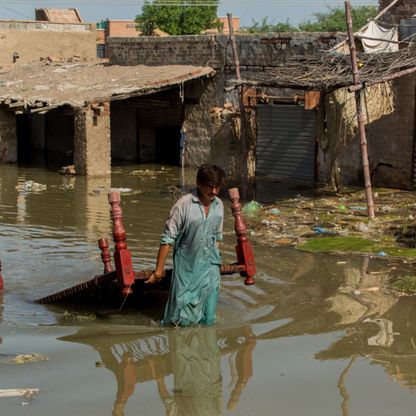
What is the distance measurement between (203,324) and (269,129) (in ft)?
43.6

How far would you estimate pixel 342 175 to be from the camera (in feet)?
59.0

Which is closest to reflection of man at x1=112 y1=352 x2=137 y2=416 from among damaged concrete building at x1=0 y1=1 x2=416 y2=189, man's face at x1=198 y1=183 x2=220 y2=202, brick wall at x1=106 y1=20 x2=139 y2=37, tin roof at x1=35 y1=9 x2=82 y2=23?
man's face at x1=198 y1=183 x2=220 y2=202

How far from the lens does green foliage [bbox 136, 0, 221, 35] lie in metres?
42.9

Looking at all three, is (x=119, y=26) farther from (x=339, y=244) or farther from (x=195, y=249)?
(x=195, y=249)

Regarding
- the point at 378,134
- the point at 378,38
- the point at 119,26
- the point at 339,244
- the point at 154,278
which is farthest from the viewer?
the point at 119,26

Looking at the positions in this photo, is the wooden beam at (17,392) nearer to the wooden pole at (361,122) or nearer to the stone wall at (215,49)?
the wooden pole at (361,122)

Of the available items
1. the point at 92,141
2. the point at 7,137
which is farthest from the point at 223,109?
the point at 7,137

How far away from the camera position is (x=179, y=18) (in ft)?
142

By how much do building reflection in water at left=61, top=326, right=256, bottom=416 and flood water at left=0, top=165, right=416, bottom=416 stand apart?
12mm

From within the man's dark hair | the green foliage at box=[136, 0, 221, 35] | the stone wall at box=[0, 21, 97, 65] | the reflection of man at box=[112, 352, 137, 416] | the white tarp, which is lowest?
the reflection of man at box=[112, 352, 137, 416]

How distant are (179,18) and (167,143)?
20.3 meters

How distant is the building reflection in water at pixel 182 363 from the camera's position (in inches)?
219

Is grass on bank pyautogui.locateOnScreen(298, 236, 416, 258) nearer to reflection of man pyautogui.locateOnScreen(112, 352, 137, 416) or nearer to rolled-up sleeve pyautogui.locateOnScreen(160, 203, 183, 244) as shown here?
rolled-up sleeve pyautogui.locateOnScreen(160, 203, 183, 244)

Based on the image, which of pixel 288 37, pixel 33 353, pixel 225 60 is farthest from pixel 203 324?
pixel 225 60
